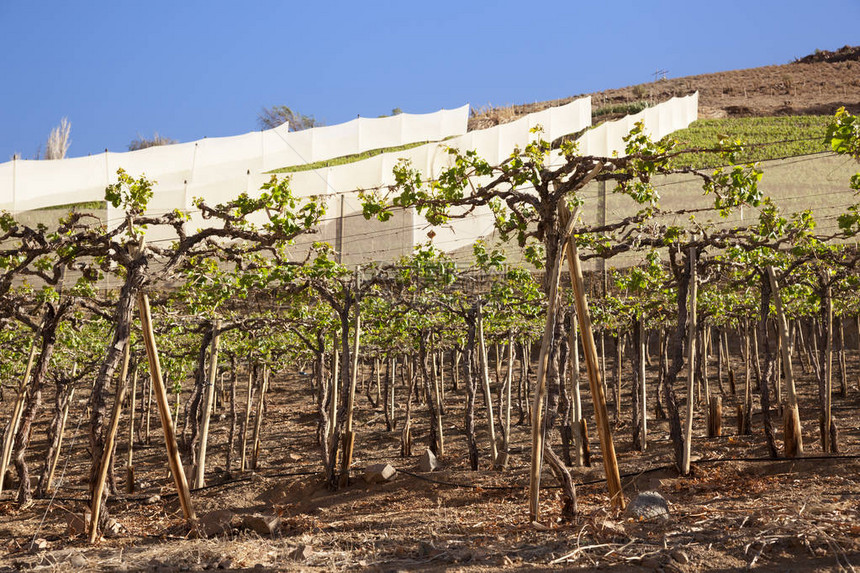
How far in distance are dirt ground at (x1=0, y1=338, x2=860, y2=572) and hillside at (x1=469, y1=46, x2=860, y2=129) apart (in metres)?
45.8

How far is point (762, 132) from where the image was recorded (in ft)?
160

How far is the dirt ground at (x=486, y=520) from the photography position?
177 inches

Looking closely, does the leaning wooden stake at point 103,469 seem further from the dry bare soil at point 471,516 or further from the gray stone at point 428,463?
the gray stone at point 428,463

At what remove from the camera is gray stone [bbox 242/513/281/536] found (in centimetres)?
708

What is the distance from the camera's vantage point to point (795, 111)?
54.6m

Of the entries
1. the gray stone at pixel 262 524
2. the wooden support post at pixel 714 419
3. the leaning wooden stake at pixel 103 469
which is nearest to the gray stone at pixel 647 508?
the gray stone at pixel 262 524

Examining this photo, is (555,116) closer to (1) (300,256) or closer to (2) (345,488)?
(1) (300,256)

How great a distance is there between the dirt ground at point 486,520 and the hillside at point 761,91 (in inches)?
1801

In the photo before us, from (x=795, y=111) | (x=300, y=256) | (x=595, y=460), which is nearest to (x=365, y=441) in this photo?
(x=300, y=256)

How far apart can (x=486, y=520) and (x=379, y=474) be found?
14.4 ft

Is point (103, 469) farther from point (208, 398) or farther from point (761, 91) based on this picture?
point (761, 91)

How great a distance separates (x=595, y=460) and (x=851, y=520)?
808 cm

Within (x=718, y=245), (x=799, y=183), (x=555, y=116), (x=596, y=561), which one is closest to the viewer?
(x=596, y=561)

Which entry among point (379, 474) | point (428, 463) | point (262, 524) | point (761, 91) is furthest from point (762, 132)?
point (262, 524)
